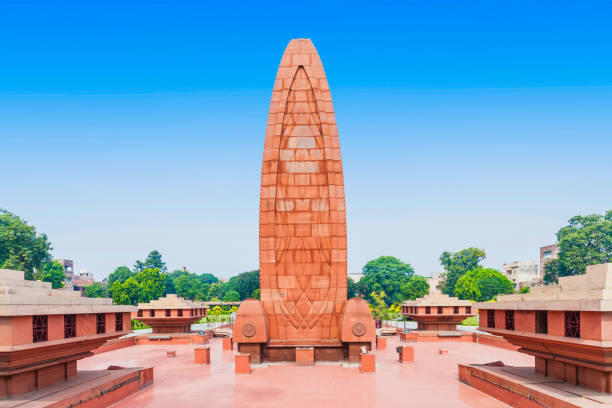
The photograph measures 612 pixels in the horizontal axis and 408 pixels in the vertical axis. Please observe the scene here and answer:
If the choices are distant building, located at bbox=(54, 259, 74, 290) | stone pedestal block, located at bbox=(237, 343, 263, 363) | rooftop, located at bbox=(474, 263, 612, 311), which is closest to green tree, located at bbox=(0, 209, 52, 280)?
stone pedestal block, located at bbox=(237, 343, 263, 363)

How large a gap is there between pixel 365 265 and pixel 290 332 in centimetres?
7868

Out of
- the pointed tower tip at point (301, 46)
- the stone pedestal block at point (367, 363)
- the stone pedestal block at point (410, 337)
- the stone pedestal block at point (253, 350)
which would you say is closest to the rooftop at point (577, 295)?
the stone pedestal block at point (367, 363)

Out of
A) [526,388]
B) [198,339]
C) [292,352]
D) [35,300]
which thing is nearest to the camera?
[35,300]

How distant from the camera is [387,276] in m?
91.9

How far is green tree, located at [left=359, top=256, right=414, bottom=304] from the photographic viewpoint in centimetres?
8875

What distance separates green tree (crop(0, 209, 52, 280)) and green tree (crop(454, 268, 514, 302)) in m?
53.3

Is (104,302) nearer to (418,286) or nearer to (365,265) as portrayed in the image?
(418,286)

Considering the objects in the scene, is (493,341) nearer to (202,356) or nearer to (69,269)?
(202,356)

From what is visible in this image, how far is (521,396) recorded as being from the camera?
15945 millimetres

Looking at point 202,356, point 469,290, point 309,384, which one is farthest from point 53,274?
point 309,384

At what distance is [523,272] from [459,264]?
1699 centimetres

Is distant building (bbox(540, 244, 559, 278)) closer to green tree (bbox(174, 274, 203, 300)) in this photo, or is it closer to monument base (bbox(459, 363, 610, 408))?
green tree (bbox(174, 274, 203, 300))

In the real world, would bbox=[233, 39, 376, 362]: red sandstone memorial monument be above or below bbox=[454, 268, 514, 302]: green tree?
above

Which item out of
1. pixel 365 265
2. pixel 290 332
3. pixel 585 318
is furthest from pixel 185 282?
pixel 585 318
